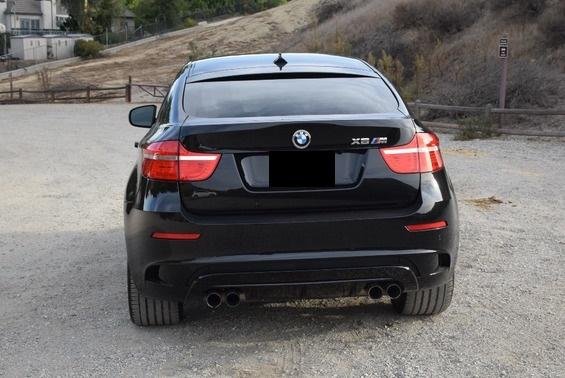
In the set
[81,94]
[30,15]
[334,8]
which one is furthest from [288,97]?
[30,15]

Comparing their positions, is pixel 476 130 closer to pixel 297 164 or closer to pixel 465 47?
pixel 465 47

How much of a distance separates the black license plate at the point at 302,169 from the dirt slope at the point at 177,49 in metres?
40.3

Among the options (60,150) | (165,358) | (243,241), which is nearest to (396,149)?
(243,241)

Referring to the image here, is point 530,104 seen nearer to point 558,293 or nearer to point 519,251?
point 519,251

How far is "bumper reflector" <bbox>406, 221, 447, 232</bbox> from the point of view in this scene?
3.80 meters

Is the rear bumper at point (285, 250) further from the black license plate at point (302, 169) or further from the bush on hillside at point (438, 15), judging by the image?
the bush on hillside at point (438, 15)

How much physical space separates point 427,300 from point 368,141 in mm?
1249

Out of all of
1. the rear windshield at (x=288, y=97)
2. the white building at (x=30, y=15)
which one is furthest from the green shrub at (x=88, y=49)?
the rear windshield at (x=288, y=97)

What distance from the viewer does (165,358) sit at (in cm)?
398

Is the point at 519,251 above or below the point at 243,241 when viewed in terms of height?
below

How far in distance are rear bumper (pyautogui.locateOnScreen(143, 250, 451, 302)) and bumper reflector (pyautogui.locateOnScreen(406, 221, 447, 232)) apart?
0.41 feet

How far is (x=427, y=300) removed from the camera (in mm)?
4410

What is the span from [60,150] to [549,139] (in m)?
11.0

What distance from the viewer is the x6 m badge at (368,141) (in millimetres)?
3762
